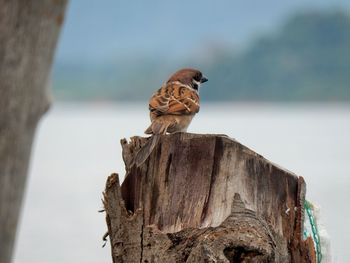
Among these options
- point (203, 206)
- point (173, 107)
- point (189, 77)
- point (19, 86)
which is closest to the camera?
point (19, 86)

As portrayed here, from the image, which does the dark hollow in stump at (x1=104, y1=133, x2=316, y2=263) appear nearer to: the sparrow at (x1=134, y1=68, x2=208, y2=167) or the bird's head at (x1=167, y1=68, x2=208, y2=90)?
the sparrow at (x1=134, y1=68, x2=208, y2=167)

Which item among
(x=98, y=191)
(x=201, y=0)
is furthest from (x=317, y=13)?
(x=201, y=0)

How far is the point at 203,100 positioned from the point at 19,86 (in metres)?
53.9

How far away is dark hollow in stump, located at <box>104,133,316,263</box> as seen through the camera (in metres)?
4.45

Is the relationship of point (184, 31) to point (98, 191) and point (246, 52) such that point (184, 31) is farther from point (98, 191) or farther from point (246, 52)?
point (98, 191)

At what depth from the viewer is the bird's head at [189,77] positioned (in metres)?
6.71

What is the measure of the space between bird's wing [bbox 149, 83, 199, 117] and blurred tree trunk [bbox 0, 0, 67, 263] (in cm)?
244

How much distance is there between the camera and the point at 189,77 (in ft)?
22.5

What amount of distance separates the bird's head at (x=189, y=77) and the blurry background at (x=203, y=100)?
1474mm

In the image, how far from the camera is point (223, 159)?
4.57m

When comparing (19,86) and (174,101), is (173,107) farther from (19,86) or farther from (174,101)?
(19,86)

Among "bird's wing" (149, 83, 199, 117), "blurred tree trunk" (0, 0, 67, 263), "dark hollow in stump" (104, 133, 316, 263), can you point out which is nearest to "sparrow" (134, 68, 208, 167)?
"bird's wing" (149, 83, 199, 117)

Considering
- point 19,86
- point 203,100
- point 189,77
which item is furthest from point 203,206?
point 203,100

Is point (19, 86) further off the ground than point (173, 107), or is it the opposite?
point (173, 107)
